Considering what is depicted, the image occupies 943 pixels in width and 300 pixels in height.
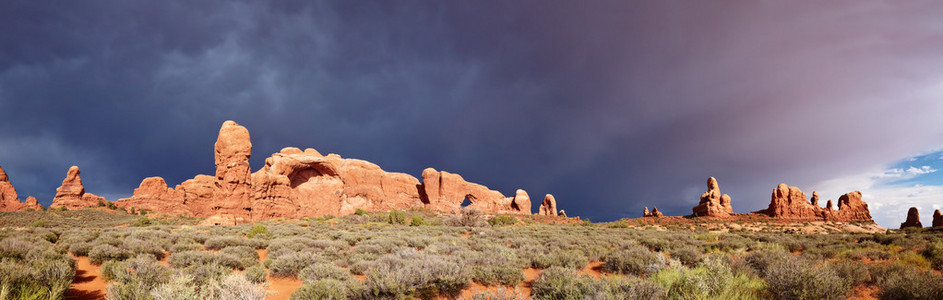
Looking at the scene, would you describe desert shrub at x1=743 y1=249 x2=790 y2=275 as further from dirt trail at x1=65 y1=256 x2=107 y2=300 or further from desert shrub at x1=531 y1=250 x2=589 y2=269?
dirt trail at x1=65 y1=256 x2=107 y2=300

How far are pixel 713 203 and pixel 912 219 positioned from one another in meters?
19.4

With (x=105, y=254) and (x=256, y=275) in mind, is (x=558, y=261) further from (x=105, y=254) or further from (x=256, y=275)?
(x=105, y=254)

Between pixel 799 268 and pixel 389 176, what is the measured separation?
176ft

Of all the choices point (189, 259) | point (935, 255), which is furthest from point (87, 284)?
point (935, 255)

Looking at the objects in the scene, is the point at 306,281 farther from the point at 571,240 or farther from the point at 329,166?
the point at 329,166

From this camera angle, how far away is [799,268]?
535cm

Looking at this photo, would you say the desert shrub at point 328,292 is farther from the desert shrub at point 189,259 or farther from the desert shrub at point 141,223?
the desert shrub at point 141,223

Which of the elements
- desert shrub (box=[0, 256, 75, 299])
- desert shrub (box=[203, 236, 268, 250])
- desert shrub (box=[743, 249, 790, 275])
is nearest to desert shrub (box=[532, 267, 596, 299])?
desert shrub (box=[743, 249, 790, 275])

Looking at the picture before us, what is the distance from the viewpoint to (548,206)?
2440 inches

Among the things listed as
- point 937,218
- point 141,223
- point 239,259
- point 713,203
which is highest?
point 713,203

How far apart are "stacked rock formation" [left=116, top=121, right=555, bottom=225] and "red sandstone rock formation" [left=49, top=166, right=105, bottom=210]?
3.89 m

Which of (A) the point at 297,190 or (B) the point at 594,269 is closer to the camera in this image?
(B) the point at 594,269

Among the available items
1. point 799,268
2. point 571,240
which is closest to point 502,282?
point 799,268

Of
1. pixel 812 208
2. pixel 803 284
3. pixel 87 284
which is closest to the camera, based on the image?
pixel 803 284
